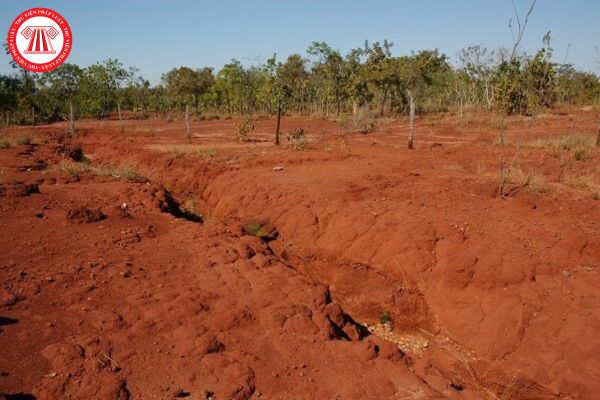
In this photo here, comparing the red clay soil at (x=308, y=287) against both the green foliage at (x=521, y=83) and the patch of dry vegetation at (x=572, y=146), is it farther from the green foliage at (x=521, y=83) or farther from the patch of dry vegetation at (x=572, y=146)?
the green foliage at (x=521, y=83)

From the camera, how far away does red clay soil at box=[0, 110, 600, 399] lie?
422 centimetres

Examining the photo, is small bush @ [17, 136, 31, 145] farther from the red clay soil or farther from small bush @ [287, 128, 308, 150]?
small bush @ [287, 128, 308, 150]

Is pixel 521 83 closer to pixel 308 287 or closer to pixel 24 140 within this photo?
pixel 308 287

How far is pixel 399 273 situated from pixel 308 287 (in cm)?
A: 180

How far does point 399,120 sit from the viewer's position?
82.2ft

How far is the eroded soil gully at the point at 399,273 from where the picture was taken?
544 cm

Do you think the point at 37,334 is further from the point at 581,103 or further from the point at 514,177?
the point at 581,103

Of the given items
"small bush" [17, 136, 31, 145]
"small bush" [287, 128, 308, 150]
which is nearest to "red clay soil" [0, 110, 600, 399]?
"small bush" [287, 128, 308, 150]

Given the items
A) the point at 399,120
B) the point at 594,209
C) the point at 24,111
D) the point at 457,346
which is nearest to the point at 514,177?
the point at 594,209

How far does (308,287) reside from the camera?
5.77m

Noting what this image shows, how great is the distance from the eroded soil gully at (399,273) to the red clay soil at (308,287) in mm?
25

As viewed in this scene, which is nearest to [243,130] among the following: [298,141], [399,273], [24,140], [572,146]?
[298,141]

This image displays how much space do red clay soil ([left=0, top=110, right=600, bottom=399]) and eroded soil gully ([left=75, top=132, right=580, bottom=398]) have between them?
25mm

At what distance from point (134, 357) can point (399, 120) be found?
22809mm
